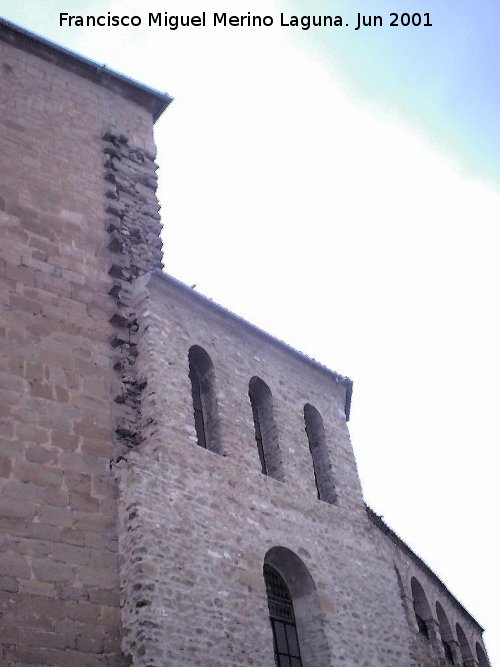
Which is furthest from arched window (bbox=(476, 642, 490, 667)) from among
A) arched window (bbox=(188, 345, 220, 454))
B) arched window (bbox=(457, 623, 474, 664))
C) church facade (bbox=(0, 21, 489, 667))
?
arched window (bbox=(188, 345, 220, 454))

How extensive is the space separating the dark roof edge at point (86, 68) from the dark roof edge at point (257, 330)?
4.23m

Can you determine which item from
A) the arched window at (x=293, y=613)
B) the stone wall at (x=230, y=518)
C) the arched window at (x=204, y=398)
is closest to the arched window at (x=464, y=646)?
the stone wall at (x=230, y=518)

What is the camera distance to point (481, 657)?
65.2 feet

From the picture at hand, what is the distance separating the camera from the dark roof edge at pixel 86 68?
1362cm

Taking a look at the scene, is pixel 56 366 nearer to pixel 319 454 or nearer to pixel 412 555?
pixel 319 454

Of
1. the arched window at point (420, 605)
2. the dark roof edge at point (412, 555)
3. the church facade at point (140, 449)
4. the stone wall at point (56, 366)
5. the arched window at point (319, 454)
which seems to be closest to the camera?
the stone wall at point (56, 366)

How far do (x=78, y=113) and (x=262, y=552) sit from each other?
772 centimetres

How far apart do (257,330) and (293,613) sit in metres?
4.46

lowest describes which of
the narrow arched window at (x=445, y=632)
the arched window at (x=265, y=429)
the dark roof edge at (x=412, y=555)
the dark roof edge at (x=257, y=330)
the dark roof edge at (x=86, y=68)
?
the narrow arched window at (x=445, y=632)

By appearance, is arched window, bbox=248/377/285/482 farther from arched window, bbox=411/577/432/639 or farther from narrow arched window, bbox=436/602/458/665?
narrow arched window, bbox=436/602/458/665

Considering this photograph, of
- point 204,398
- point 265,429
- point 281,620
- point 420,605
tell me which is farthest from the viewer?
point 420,605

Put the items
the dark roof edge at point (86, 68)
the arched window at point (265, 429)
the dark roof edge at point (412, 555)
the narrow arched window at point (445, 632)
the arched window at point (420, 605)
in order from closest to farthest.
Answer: the arched window at point (265, 429), the dark roof edge at point (86, 68), the dark roof edge at point (412, 555), the arched window at point (420, 605), the narrow arched window at point (445, 632)

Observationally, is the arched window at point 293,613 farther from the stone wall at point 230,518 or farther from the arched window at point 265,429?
the arched window at point 265,429

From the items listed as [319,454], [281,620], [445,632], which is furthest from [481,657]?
[281,620]
